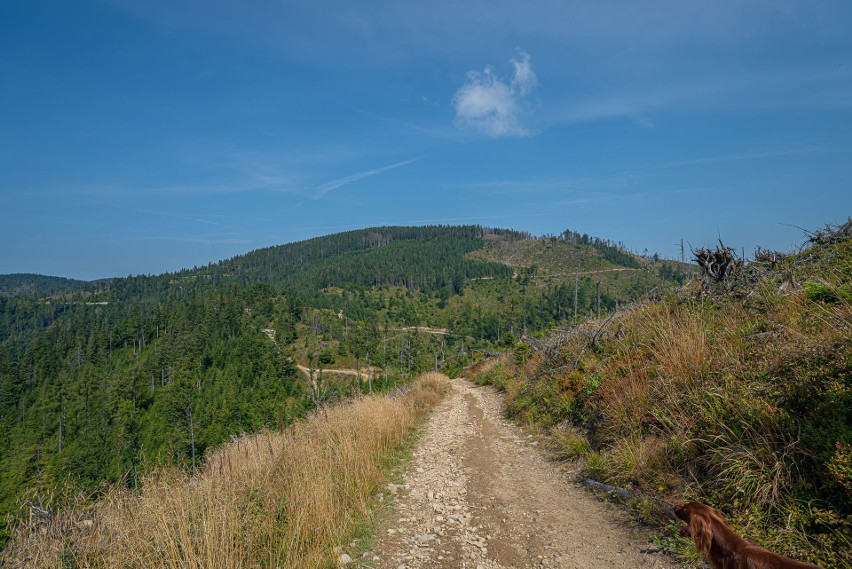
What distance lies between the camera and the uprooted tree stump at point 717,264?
23.6 ft

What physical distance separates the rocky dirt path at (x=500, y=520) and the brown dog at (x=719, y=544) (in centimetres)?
189

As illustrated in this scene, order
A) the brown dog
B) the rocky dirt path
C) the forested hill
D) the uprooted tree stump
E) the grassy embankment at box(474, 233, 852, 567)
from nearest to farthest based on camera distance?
the brown dog, the grassy embankment at box(474, 233, 852, 567), the rocky dirt path, the uprooted tree stump, the forested hill

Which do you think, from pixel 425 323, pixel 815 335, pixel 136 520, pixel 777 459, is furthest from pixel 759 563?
pixel 425 323

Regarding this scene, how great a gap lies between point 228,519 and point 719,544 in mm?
3695

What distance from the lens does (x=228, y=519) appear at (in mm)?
3531

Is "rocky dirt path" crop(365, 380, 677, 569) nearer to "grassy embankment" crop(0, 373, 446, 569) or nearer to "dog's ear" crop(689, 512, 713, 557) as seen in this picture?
"grassy embankment" crop(0, 373, 446, 569)

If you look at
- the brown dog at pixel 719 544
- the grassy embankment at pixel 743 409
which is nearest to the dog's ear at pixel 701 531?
the brown dog at pixel 719 544

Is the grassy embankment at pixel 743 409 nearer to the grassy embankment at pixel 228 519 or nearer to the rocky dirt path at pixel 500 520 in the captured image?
the rocky dirt path at pixel 500 520

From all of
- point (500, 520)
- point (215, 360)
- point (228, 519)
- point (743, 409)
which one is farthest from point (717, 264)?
point (215, 360)

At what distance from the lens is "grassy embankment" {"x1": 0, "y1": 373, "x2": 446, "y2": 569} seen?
3241mm

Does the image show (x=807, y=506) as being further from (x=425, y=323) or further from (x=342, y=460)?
(x=425, y=323)

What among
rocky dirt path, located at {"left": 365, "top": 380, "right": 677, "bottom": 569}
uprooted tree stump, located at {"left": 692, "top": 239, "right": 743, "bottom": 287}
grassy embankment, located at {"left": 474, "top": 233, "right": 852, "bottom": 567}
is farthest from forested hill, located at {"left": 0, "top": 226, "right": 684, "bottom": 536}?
rocky dirt path, located at {"left": 365, "top": 380, "right": 677, "bottom": 569}

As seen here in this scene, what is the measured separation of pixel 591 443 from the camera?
6.16 m

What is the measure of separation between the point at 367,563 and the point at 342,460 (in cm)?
203
